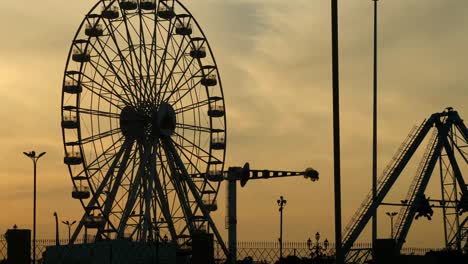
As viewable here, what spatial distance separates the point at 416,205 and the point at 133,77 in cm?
2337

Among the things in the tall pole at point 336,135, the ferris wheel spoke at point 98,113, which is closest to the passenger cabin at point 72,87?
the ferris wheel spoke at point 98,113

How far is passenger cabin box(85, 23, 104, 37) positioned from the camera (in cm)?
8231

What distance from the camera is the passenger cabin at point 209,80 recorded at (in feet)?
A: 296

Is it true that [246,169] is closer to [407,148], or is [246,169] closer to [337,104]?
[407,148]

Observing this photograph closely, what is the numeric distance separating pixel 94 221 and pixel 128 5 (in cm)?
1614

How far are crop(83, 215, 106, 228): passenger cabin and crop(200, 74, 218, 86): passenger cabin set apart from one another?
49.1 feet

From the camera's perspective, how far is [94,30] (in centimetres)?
8231

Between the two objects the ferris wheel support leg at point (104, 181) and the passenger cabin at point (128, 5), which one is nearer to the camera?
the ferris wheel support leg at point (104, 181)

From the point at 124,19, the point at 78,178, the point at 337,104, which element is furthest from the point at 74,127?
the point at 337,104

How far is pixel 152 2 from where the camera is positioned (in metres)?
85.9

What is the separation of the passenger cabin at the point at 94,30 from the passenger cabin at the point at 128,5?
8.02 ft

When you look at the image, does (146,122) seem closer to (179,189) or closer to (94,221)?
(179,189)

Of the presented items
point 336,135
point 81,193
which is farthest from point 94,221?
point 336,135

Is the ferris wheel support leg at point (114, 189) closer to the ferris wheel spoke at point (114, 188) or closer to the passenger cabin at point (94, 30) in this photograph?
the ferris wheel spoke at point (114, 188)
